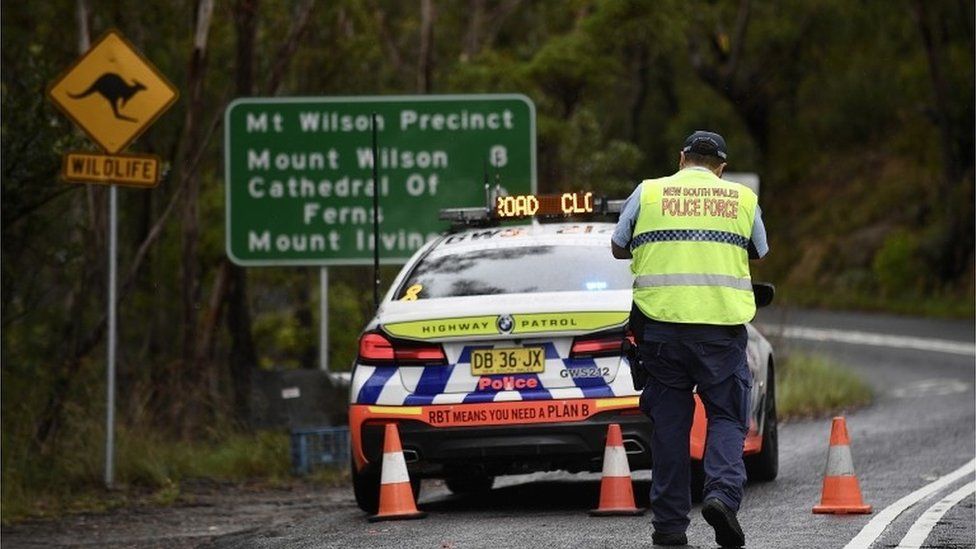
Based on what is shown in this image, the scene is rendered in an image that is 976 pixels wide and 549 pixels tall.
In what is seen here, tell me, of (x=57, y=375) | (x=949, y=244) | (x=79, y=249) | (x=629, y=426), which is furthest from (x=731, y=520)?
(x=949, y=244)

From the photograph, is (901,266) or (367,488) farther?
(901,266)

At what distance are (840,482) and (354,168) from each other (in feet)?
27.3

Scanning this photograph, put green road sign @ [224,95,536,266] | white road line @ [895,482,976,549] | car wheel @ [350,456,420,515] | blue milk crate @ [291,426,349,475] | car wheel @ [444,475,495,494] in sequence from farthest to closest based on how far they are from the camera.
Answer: green road sign @ [224,95,536,266]
blue milk crate @ [291,426,349,475]
car wheel @ [444,475,495,494]
car wheel @ [350,456,420,515]
white road line @ [895,482,976,549]

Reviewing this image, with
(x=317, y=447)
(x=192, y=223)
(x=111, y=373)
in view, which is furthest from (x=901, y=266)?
(x=111, y=373)

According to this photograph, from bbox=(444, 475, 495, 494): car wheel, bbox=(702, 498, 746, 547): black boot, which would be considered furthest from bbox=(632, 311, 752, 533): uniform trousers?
bbox=(444, 475, 495, 494): car wheel

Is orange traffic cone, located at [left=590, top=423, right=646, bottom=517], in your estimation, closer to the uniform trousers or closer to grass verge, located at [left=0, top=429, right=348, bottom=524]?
the uniform trousers

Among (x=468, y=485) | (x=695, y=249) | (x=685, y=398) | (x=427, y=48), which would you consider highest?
(x=427, y=48)

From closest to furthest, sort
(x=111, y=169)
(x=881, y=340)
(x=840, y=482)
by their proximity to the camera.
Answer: (x=840, y=482)
(x=111, y=169)
(x=881, y=340)

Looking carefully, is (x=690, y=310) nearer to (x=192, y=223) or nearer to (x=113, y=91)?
(x=113, y=91)

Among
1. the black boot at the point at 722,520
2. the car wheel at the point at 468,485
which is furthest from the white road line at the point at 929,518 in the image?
the car wheel at the point at 468,485

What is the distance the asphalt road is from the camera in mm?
9617

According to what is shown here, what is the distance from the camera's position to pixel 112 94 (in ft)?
48.5

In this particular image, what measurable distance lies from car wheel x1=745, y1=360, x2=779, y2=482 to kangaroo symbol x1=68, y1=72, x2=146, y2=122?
16.8 feet

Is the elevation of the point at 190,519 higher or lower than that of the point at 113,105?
lower
